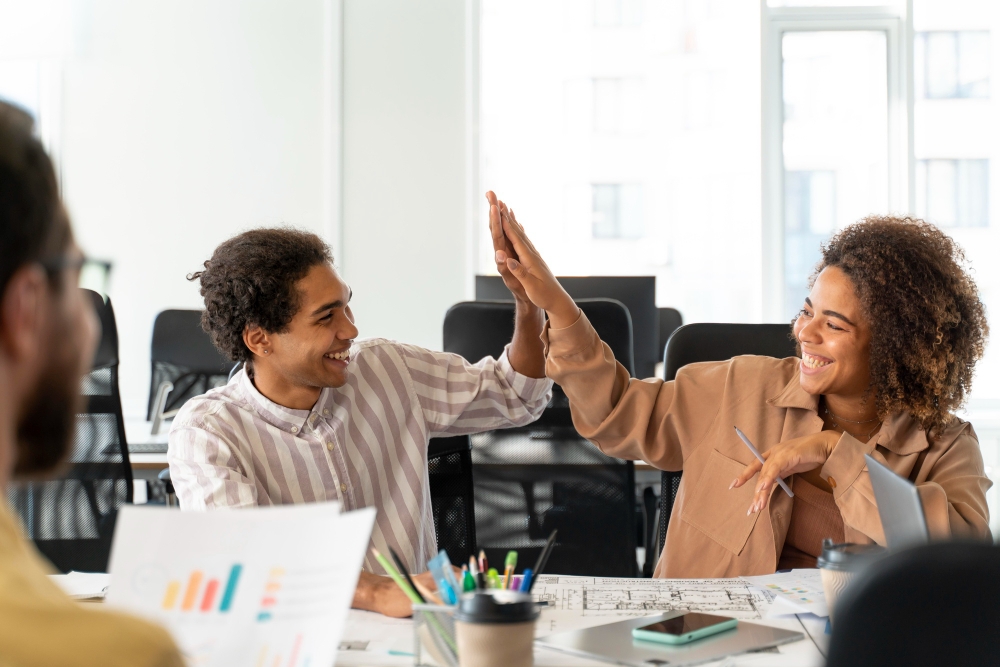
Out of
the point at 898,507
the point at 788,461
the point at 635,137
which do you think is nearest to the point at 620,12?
the point at 635,137

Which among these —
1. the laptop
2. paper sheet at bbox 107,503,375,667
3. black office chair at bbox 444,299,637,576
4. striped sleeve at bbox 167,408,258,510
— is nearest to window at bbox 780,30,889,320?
black office chair at bbox 444,299,637,576

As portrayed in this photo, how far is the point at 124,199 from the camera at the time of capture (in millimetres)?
4930

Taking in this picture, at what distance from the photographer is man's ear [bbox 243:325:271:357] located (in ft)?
5.56

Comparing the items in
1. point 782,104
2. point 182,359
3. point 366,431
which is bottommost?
point 366,431

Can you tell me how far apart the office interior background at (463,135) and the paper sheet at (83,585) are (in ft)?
11.7

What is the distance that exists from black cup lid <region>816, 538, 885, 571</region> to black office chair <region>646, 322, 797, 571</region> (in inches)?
32.1

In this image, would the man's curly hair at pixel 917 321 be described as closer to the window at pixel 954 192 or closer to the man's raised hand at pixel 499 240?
the man's raised hand at pixel 499 240

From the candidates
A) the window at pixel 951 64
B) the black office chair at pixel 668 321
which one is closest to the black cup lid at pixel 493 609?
the black office chair at pixel 668 321

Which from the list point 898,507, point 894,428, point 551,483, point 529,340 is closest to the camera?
point 898,507

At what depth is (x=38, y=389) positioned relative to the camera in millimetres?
549

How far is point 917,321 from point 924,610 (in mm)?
1236

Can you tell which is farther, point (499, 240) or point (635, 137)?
point (635, 137)

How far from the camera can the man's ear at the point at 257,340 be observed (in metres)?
1.69

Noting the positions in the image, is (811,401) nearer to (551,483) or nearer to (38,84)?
(551,483)
